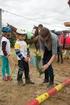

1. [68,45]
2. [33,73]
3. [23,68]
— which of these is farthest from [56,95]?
[68,45]

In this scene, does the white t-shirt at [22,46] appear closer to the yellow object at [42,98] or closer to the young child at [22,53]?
the young child at [22,53]

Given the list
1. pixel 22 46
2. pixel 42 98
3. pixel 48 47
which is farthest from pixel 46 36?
pixel 42 98

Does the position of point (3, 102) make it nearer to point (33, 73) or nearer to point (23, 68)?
point (23, 68)

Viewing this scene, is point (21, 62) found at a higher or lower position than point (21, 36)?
lower

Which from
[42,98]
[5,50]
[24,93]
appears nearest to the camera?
[42,98]

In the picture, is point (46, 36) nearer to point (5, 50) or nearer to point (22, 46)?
point (22, 46)

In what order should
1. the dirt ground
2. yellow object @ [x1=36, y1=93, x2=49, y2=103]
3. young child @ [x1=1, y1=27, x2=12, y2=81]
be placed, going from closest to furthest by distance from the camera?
1. yellow object @ [x1=36, y1=93, x2=49, y2=103]
2. the dirt ground
3. young child @ [x1=1, y1=27, x2=12, y2=81]

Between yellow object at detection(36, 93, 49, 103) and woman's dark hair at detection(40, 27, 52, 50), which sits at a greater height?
woman's dark hair at detection(40, 27, 52, 50)

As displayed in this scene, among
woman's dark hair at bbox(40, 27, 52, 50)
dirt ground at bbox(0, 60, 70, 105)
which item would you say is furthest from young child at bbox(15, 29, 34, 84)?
woman's dark hair at bbox(40, 27, 52, 50)

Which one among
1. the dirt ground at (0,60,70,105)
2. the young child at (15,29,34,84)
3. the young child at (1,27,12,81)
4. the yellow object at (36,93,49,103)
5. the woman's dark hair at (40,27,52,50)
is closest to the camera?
the yellow object at (36,93,49,103)

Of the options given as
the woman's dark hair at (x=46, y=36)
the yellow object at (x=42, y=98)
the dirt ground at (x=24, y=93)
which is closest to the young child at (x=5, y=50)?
the dirt ground at (x=24, y=93)

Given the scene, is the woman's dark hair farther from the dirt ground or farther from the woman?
the dirt ground

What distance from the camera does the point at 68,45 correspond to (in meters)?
20.3

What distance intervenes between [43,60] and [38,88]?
2.60 feet
